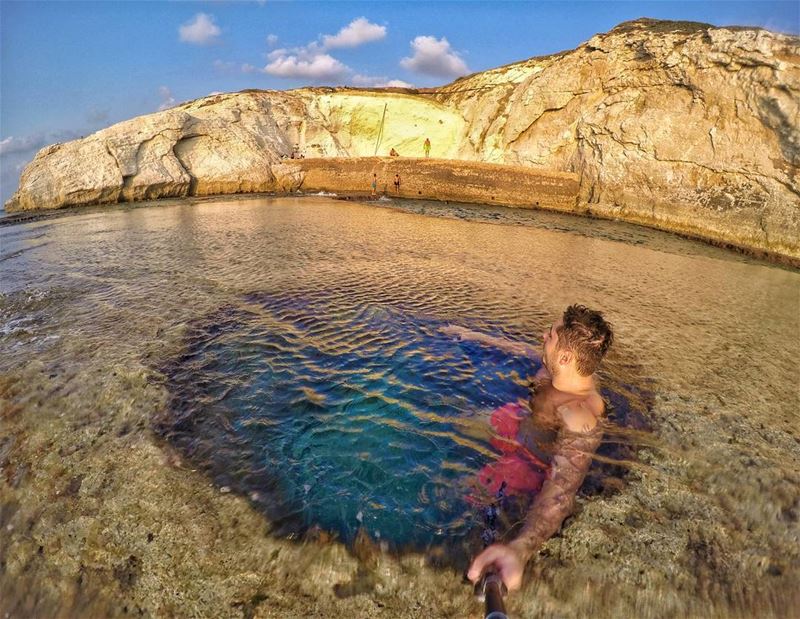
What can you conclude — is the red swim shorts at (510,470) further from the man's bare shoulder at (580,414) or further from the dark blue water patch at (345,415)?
the man's bare shoulder at (580,414)

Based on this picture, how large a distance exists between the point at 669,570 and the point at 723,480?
110 cm

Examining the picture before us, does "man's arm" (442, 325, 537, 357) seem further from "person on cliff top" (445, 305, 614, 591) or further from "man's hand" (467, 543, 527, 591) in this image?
"man's hand" (467, 543, 527, 591)

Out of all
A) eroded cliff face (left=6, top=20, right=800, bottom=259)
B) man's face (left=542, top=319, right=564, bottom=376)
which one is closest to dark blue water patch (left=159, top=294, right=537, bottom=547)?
man's face (left=542, top=319, right=564, bottom=376)

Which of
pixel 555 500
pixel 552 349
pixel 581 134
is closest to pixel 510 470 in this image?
pixel 555 500

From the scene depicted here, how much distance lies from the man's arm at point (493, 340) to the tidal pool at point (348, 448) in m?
0.19

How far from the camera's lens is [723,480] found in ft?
10.4

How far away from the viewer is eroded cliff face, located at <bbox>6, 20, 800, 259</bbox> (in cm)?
1373

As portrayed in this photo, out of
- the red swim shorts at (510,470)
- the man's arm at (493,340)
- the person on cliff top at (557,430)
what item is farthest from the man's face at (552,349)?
the man's arm at (493,340)

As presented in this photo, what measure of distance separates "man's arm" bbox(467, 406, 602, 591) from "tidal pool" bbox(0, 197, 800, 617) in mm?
114

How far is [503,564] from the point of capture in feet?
7.50

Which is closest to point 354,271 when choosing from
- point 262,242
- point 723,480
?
point 262,242

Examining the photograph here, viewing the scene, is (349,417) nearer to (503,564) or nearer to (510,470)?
(510,470)

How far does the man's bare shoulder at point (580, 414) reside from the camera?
131 inches

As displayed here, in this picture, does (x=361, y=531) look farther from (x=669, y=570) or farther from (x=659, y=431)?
(x=659, y=431)
